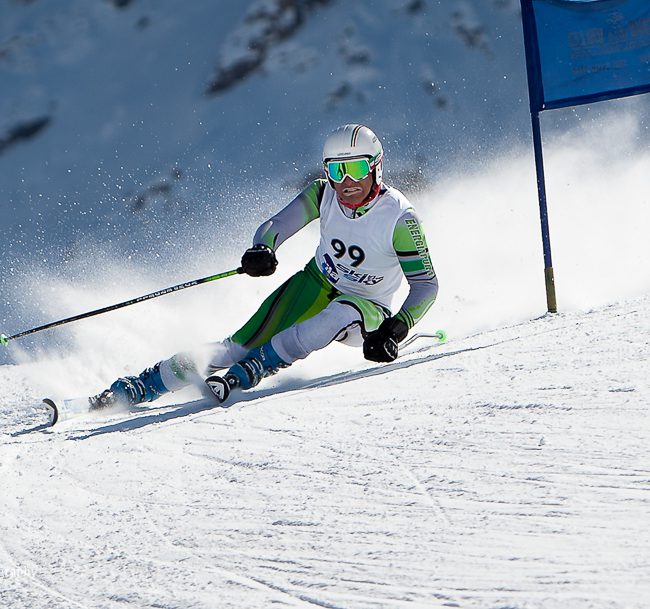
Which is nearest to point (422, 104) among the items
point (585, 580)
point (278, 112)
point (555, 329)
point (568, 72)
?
point (278, 112)

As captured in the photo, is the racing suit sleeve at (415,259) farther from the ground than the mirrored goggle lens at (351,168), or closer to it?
closer to it

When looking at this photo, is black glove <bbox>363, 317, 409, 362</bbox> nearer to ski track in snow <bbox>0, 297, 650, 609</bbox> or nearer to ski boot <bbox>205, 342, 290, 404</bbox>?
ski track in snow <bbox>0, 297, 650, 609</bbox>

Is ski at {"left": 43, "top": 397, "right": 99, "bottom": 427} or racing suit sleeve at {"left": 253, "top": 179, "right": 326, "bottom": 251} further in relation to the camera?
racing suit sleeve at {"left": 253, "top": 179, "right": 326, "bottom": 251}

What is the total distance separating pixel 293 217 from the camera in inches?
191

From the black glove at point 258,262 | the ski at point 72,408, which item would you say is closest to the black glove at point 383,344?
the black glove at point 258,262

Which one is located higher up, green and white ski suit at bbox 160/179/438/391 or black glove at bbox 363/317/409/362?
green and white ski suit at bbox 160/179/438/391

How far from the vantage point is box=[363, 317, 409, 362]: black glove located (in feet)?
13.2

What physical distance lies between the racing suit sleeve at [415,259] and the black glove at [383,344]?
0.92 feet

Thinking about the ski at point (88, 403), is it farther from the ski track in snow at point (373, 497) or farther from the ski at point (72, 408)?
the ski track in snow at point (373, 497)

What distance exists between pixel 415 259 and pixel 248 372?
0.91 m

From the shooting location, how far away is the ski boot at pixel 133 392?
4.44m

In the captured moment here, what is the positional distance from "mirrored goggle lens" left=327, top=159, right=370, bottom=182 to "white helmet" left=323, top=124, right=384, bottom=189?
0.03 meters

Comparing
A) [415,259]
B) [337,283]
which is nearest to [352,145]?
[415,259]

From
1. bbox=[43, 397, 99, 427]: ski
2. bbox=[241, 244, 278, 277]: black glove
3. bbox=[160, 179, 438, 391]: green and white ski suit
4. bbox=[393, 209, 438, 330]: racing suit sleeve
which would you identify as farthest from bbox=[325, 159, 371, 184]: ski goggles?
bbox=[43, 397, 99, 427]: ski
